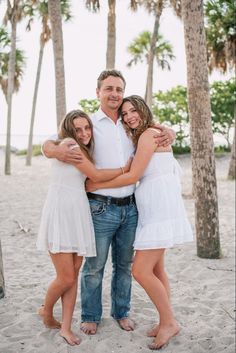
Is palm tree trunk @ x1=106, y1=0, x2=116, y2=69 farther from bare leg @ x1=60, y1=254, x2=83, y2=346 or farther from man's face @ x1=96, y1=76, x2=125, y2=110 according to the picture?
bare leg @ x1=60, y1=254, x2=83, y2=346

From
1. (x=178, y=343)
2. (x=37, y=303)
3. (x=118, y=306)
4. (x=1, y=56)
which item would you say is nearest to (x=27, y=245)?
(x=37, y=303)

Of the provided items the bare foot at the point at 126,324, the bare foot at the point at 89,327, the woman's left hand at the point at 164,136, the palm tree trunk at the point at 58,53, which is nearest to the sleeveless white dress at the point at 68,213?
the woman's left hand at the point at 164,136

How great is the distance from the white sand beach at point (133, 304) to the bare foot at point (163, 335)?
2.5 inches

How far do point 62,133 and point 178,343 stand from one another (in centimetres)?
191

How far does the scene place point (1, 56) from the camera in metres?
20.0

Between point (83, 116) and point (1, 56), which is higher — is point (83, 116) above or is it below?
below

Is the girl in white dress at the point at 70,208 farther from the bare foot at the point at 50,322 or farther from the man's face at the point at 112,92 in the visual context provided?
the bare foot at the point at 50,322

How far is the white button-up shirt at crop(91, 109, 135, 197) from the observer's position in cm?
326

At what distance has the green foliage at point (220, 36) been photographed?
15.5 meters

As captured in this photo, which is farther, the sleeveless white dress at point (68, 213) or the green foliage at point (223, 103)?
the green foliage at point (223, 103)

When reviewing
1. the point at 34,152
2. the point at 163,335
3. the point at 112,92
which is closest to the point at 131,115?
the point at 112,92

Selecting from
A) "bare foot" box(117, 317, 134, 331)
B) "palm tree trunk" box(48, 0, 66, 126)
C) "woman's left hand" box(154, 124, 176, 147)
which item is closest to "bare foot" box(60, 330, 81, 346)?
"bare foot" box(117, 317, 134, 331)

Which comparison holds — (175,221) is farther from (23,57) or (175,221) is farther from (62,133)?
(23,57)

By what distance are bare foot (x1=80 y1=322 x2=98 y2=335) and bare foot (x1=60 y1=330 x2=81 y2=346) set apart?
16 cm
